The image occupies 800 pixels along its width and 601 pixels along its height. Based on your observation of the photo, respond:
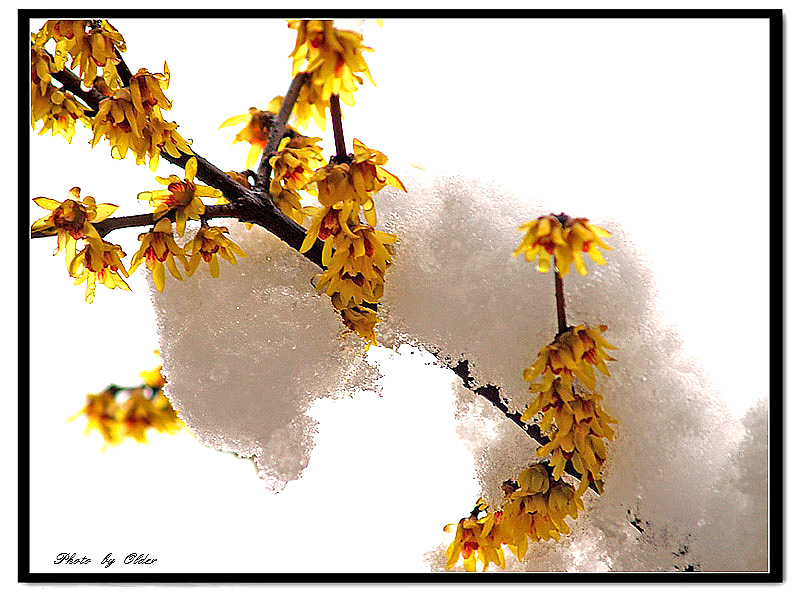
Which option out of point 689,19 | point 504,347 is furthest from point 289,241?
point 689,19

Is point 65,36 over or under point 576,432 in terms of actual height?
over

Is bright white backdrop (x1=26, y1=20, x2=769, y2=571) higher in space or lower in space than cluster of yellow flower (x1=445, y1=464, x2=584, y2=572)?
higher

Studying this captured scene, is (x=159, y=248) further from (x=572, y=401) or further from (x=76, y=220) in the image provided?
(x=572, y=401)

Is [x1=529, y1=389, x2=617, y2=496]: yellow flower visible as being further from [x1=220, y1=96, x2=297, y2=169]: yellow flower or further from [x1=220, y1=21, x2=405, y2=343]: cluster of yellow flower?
[x1=220, y1=96, x2=297, y2=169]: yellow flower

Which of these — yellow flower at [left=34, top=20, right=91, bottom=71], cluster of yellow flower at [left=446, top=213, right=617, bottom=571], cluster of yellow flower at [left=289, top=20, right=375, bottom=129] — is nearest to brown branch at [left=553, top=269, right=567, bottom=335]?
cluster of yellow flower at [left=446, top=213, right=617, bottom=571]

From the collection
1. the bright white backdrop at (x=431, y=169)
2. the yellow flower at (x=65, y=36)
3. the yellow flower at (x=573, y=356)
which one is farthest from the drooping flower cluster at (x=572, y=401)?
the yellow flower at (x=65, y=36)

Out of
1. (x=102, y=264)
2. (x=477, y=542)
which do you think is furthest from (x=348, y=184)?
(x=477, y=542)

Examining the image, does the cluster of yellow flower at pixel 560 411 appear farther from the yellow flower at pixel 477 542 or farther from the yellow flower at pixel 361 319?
the yellow flower at pixel 361 319
